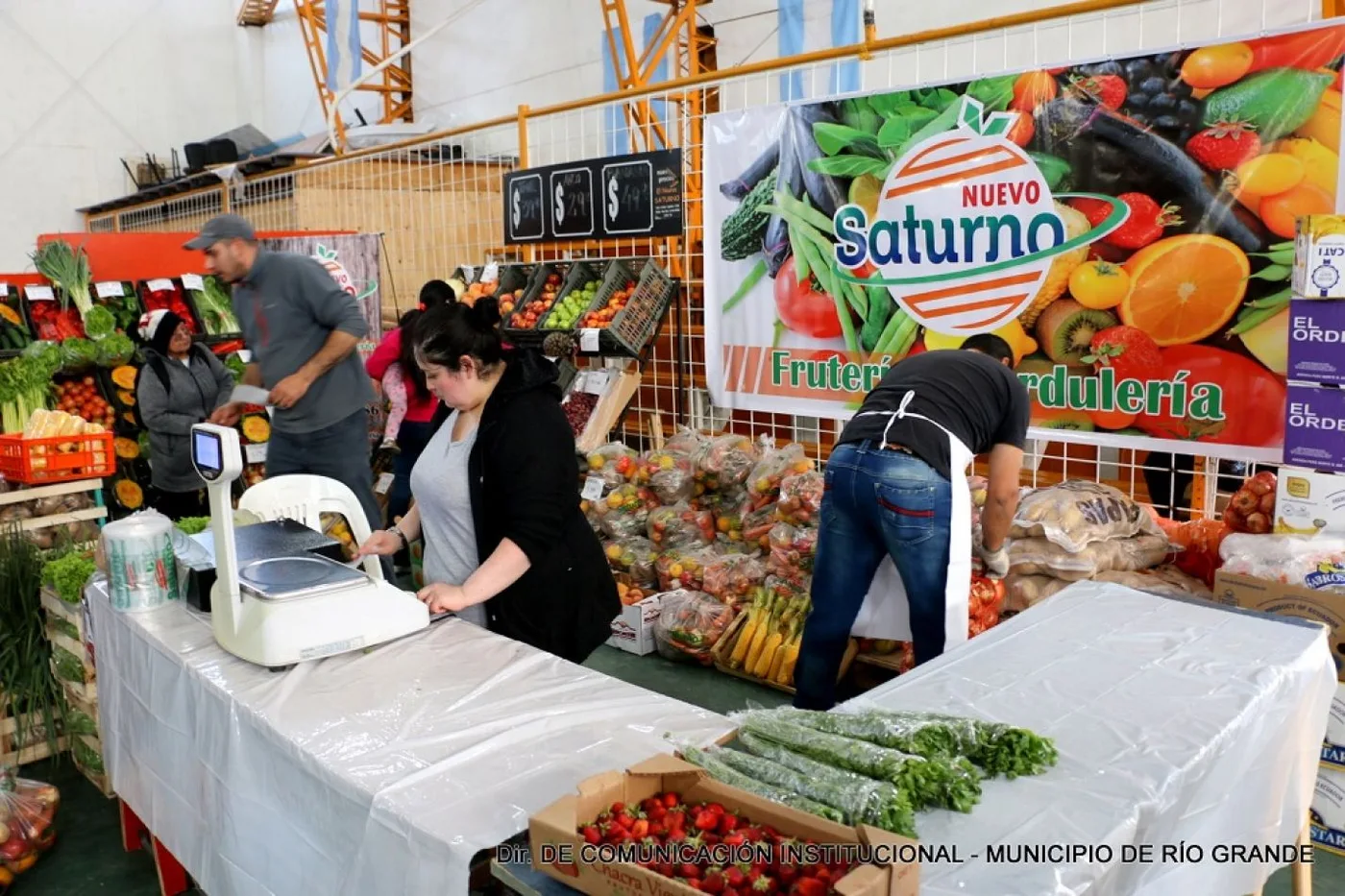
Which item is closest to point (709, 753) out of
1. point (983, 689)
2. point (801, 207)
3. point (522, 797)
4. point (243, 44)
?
point (522, 797)

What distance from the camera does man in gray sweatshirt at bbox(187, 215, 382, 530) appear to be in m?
4.25

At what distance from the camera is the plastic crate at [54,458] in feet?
13.8

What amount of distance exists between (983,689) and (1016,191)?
245 cm

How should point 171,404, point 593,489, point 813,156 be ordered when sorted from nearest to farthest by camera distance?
point 813,156 → point 593,489 → point 171,404

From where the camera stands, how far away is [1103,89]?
11.9 feet

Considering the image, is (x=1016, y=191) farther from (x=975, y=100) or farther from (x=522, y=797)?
(x=522, y=797)

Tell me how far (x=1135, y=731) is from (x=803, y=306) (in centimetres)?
310

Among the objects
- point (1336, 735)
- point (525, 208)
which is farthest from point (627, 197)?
point (1336, 735)

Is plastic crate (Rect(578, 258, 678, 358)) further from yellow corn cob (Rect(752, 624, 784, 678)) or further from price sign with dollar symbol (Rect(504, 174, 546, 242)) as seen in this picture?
yellow corn cob (Rect(752, 624, 784, 678))

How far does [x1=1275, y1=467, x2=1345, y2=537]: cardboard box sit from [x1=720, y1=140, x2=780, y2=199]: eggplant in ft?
→ 8.32

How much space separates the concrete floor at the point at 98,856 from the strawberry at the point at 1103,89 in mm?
2357

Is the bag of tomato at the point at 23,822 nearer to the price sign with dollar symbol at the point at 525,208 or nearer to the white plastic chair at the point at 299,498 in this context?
the white plastic chair at the point at 299,498

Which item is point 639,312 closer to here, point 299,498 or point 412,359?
point 412,359

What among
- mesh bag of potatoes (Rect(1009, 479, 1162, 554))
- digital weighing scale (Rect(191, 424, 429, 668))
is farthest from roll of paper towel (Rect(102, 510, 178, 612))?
mesh bag of potatoes (Rect(1009, 479, 1162, 554))
